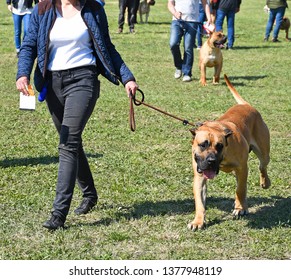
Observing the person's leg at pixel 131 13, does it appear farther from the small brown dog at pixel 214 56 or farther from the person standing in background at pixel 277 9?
the small brown dog at pixel 214 56

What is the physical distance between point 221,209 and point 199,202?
53 cm

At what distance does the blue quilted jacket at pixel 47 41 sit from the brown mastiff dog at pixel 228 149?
75 centimetres

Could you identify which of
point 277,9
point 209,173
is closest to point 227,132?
point 209,173

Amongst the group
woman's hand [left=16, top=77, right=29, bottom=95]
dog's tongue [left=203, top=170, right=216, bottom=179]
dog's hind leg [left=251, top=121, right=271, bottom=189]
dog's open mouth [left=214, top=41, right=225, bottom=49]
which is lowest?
dog's open mouth [left=214, top=41, right=225, bottom=49]

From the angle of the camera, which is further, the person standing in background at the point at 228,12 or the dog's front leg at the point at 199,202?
the person standing in background at the point at 228,12

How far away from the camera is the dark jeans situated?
184 inches

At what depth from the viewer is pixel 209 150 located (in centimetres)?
A: 455

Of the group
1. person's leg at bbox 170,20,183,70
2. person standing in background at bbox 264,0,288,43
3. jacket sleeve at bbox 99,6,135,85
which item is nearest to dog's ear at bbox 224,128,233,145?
jacket sleeve at bbox 99,6,135,85

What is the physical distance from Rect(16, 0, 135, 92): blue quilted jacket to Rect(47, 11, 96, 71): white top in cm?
4

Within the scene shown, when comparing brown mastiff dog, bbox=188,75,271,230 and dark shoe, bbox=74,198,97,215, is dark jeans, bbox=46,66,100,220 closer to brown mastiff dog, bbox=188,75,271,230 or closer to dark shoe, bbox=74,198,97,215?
dark shoe, bbox=74,198,97,215

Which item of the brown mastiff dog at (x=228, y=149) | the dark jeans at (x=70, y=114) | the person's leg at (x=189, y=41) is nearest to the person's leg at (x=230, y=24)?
the person's leg at (x=189, y=41)

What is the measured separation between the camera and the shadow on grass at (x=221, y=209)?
16.4ft

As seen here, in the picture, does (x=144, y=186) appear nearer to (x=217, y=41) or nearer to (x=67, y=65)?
(x=67, y=65)
